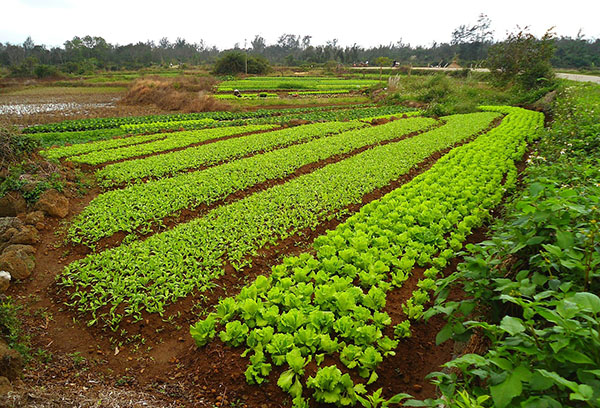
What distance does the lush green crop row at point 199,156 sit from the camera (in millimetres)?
10508

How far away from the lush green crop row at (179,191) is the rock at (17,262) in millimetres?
889

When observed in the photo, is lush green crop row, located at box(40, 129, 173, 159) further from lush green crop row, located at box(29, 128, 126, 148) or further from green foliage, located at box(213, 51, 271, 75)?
green foliage, located at box(213, 51, 271, 75)

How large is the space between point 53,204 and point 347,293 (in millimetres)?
7843

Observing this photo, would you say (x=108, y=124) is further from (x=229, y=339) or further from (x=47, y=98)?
(x=229, y=339)

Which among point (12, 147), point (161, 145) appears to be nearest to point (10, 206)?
point (12, 147)

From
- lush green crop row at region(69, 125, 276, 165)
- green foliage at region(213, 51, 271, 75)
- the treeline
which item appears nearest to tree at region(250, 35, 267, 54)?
the treeline

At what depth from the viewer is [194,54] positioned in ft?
294

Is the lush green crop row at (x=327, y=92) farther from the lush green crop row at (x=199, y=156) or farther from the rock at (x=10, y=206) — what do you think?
the rock at (x=10, y=206)

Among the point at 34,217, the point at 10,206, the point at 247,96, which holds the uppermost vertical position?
the point at 247,96

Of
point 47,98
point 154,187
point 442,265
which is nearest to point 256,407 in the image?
point 442,265

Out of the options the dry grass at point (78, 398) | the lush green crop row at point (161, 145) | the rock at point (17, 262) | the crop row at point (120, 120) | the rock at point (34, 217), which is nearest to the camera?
the dry grass at point (78, 398)

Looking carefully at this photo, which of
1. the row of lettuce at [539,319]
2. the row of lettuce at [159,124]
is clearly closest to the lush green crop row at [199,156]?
the row of lettuce at [159,124]

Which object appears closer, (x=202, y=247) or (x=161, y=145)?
(x=202, y=247)

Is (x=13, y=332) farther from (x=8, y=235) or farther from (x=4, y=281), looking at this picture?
(x=8, y=235)
